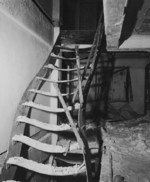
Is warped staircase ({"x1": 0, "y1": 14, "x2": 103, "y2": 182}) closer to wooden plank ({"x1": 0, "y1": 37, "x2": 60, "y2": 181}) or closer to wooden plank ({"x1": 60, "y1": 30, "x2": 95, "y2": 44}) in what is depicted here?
wooden plank ({"x1": 0, "y1": 37, "x2": 60, "y2": 181})

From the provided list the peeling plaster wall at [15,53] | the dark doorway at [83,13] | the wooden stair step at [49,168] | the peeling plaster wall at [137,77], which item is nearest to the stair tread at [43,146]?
the wooden stair step at [49,168]

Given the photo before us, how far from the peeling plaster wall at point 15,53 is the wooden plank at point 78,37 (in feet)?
2.40

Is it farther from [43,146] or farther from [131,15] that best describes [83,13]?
[43,146]

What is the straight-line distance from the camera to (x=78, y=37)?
408 cm

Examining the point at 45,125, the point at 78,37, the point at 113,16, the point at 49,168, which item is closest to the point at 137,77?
the point at 78,37

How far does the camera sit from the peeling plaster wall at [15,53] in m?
2.24

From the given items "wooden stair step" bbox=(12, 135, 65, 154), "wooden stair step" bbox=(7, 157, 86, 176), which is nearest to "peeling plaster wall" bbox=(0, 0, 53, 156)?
"wooden stair step" bbox=(12, 135, 65, 154)

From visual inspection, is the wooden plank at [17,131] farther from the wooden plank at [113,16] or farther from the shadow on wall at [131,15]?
the shadow on wall at [131,15]

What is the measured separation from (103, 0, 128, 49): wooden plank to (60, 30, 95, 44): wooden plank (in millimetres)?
665

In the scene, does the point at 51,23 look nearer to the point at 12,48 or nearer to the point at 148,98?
the point at 12,48

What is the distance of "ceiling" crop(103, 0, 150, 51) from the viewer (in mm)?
2233

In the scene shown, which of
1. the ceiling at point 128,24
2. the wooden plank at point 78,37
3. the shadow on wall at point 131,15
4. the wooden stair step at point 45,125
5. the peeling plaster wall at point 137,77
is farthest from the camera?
the peeling plaster wall at point 137,77

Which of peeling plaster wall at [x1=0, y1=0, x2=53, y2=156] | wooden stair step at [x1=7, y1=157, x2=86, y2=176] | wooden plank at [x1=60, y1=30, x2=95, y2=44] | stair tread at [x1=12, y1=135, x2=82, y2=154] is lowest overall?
wooden stair step at [x1=7, y1=157, x2=86, y2=176]

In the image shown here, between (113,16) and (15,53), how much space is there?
1.33m
